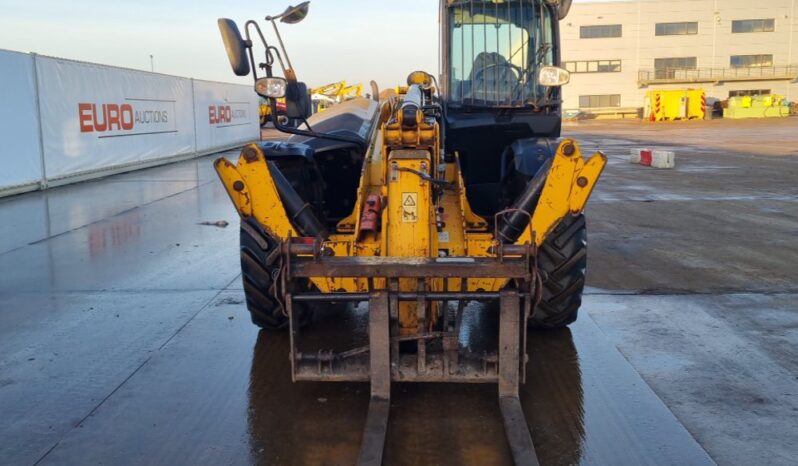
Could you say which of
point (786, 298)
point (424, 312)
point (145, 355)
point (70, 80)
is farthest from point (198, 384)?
point (70, 80)

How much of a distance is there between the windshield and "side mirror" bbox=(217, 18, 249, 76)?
2789 mm

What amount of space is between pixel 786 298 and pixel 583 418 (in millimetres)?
3514

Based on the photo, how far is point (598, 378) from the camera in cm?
479

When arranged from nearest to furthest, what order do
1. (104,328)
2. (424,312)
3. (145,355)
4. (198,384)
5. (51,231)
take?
1. (424,312)
2. (198,384)
3. (145,355)
4. (104,328)
5. (51,231)

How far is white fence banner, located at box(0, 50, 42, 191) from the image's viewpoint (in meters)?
14.4

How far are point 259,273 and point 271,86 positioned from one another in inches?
53.3

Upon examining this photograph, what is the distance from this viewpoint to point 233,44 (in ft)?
→ 13.7

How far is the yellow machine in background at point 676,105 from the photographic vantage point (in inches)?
1996

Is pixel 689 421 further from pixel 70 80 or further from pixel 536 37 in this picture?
pixel 70 80

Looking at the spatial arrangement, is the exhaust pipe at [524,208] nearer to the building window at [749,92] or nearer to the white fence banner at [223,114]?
the white fence banner at [223,114]

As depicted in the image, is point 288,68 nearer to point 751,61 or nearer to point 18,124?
point 18,124

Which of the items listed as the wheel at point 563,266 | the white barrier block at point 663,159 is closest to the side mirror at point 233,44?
the wheel at point 563,266

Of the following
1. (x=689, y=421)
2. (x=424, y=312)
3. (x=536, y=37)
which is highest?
(x=536, y=37)

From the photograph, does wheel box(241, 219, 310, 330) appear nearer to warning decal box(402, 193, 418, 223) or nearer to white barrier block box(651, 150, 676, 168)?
warning decal box(402, 193, 418, 223)
